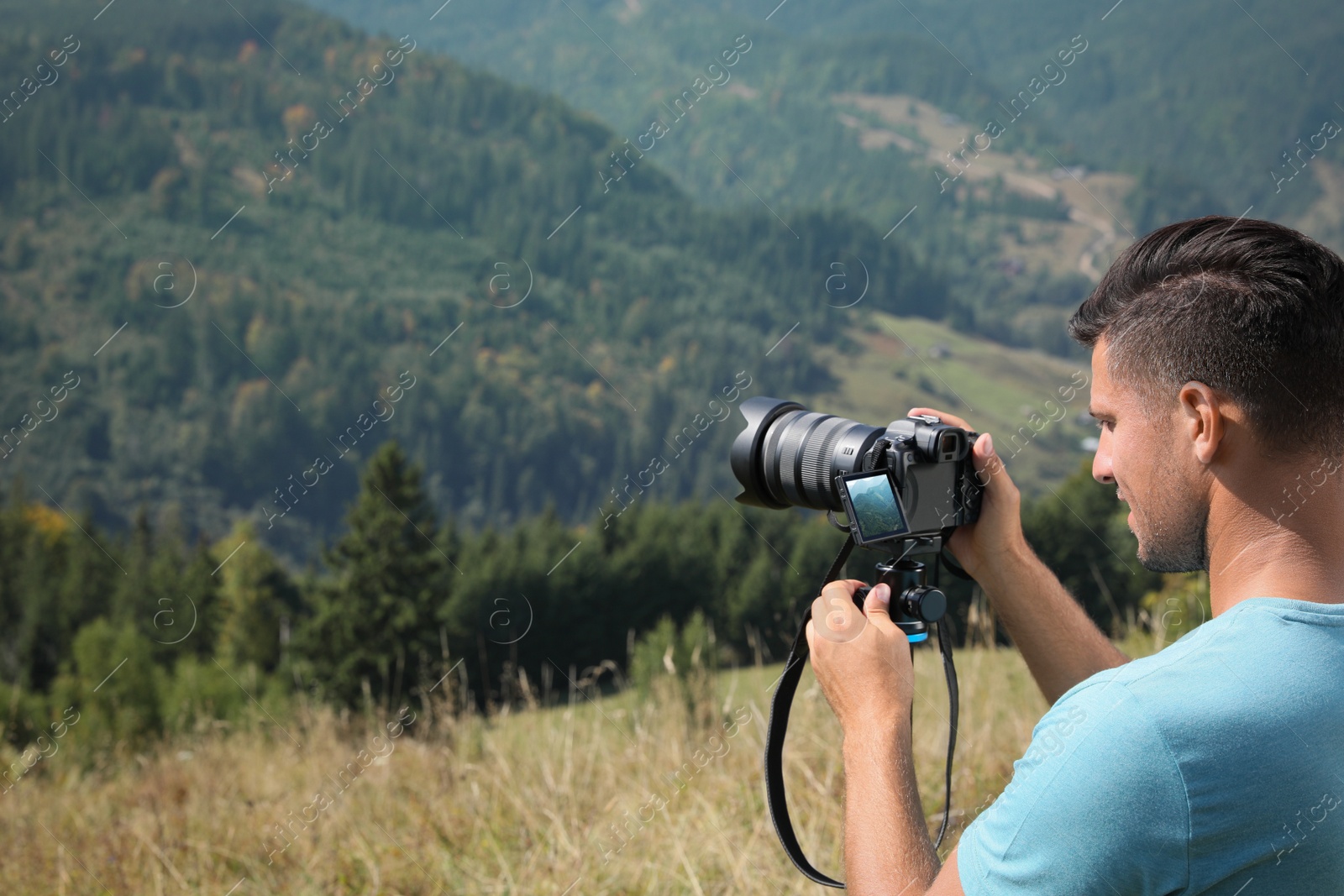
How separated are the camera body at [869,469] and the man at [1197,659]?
28cm

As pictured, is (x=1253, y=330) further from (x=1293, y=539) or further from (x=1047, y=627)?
(x=1047, y=627)

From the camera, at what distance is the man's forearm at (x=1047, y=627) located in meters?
2.01

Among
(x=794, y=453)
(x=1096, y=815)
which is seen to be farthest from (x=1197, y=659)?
(x=794, y=453)

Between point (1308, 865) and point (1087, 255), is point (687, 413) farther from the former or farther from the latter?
point (1308, 865)

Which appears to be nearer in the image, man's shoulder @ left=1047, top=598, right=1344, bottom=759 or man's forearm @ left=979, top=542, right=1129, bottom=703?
man's shoulder @ left=1047, top=598, right=1344, bottom=759

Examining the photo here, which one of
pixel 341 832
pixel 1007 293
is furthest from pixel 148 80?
pixel 341 832

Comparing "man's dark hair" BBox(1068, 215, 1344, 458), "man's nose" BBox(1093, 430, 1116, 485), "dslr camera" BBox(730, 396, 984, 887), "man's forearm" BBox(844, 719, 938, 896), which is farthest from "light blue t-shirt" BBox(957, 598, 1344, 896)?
"dslr camera" BBox(730, 396, 984, 887)

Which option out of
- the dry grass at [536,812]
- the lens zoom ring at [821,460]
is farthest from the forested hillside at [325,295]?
the lens zoom ring at [821,460]

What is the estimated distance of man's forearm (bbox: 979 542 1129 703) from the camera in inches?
79.1

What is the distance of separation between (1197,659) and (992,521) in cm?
78

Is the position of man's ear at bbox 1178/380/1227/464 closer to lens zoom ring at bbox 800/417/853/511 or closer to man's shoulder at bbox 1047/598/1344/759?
man's shoulder at bbox 1047/598/1344/759

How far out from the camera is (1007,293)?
174 m

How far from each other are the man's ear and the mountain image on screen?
552 millimetres

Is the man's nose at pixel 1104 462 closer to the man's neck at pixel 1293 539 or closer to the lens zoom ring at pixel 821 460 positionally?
the man's neck at pixel 1293 539
